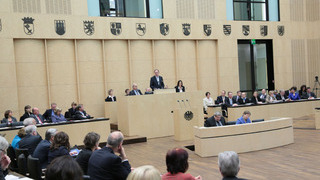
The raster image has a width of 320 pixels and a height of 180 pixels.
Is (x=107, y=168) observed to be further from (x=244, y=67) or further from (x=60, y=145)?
(x=244, y=67)

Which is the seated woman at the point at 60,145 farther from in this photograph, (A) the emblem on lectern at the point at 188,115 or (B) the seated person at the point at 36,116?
(A) the emblem on lectern at the point at 188,115

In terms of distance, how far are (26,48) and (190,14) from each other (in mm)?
6972

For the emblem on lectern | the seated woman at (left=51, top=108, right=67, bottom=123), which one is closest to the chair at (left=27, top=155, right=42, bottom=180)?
the seated woman at (left=51, top=108, right=67, bottom=123)

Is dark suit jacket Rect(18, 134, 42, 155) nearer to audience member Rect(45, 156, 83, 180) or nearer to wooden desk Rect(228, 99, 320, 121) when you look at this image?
audience member Rect(45, 156, 83, 180)

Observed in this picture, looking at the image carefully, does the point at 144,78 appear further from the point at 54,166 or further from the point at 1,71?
the point at 54,166

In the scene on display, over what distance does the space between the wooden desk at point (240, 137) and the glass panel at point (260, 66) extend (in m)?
8.98

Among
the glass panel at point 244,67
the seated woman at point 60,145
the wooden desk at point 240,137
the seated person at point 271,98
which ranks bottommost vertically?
the wooden desk at point 240,137

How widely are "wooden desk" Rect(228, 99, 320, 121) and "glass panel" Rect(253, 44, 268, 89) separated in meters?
3.37

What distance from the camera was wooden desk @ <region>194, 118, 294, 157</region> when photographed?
8.11 metres

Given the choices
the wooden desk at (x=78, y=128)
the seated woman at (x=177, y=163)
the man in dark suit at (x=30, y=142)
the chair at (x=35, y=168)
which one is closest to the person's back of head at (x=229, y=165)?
the seated woman at (x=177, y=163)

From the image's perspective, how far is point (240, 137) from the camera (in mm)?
8320

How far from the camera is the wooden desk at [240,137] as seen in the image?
8109 millimetres

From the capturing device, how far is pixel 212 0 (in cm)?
1598

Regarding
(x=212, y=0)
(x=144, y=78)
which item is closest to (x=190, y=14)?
(x=212, y=0)
